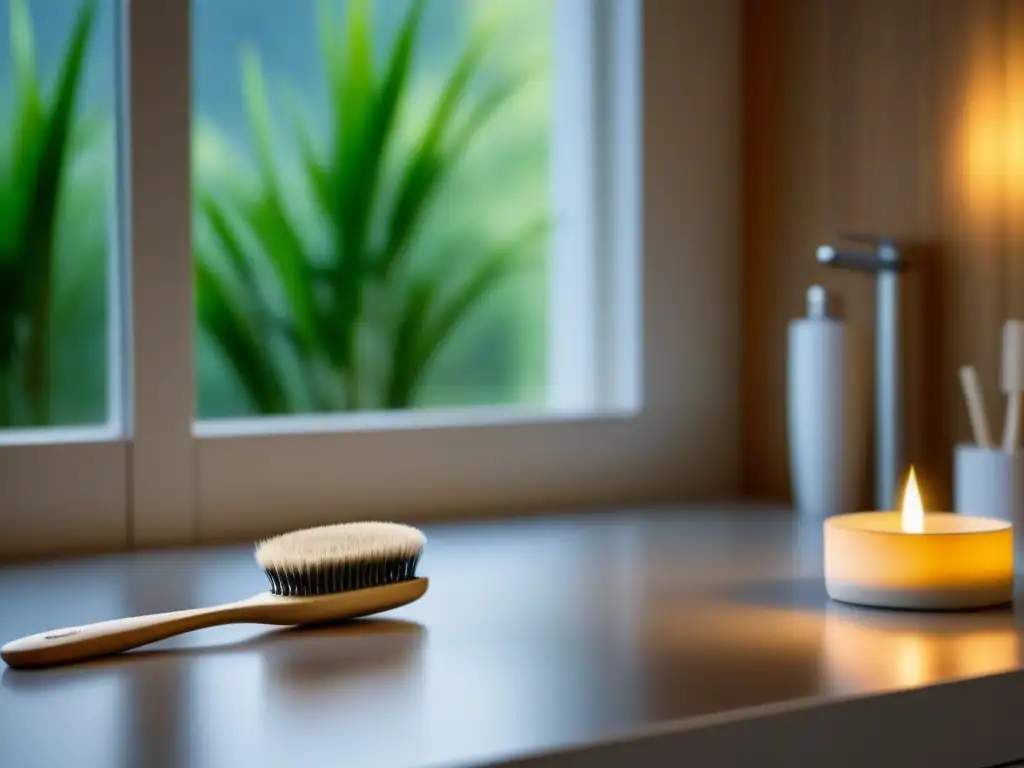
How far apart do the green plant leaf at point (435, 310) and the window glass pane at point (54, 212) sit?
367mm

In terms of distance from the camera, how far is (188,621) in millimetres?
890

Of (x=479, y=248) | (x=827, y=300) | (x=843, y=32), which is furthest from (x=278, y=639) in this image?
(x=843, y=32)

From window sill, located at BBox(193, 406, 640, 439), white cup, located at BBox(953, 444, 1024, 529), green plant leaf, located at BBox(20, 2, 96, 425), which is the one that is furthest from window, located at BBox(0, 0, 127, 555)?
white cup, located at BBox(953, 444, 1024, 529)

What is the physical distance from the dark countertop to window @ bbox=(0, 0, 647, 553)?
0.56ft

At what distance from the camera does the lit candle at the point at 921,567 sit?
1007 mm

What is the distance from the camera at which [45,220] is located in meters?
1.43

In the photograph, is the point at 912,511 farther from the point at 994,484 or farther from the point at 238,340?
the point at 238,340

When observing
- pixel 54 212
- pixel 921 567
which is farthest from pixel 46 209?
pixel 921 567

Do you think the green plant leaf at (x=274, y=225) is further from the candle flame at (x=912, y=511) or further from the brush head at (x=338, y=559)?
the candle flame at (x=912, y=511)

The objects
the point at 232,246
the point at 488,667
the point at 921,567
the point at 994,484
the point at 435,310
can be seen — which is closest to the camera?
the point at 488,667

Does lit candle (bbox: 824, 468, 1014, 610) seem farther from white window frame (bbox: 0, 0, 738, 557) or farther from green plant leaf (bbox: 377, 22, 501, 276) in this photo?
green plant leaf (bbox: 377, 22, 501, 276)

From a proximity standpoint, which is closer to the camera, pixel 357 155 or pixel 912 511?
pixel 912 511

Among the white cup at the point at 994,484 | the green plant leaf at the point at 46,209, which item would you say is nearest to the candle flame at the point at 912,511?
the white cup at the point at 994,484

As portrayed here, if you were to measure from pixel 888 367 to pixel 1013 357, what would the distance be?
0.15 m
